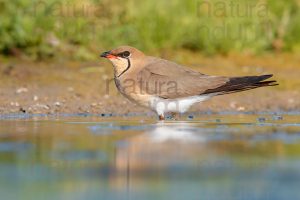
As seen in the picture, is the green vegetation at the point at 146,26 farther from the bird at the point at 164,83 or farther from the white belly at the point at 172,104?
the white belly at the point at 172,104

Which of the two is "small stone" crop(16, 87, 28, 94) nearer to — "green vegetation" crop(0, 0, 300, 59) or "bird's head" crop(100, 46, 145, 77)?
"green vegetation" crop(0, 0, 300, 59)

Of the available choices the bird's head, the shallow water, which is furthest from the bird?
the shallow water

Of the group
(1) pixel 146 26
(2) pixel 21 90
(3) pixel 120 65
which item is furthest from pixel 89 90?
(1) pixel 146 26

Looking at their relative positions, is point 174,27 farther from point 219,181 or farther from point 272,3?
point 219,181

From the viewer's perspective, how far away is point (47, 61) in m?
12.7

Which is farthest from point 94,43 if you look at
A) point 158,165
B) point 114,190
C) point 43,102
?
point 114,190

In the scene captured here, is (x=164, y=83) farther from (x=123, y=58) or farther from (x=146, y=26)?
(x=146, y=26)

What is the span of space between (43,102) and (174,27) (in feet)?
11.3

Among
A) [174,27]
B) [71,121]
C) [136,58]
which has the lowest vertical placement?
[71,121]

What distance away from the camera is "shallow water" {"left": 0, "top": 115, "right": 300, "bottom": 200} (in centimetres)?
562

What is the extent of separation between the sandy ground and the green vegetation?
0.28 metres

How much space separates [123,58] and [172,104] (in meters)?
0.82

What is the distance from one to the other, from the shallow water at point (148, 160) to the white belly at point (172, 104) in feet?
0.64
